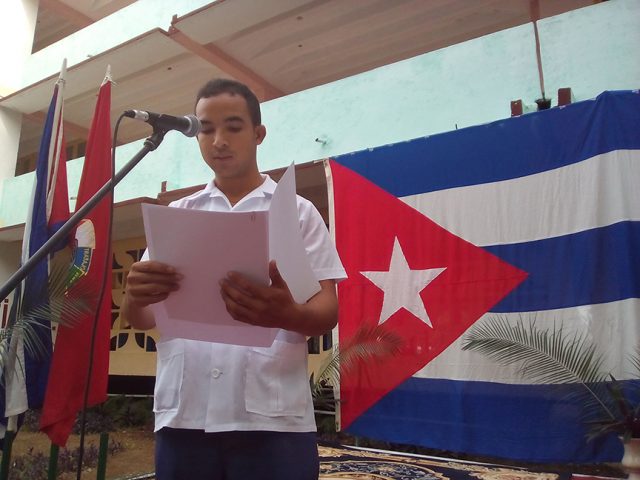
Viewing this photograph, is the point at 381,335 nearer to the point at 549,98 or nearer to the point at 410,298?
the point at 410,298

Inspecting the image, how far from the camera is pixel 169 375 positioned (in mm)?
1047

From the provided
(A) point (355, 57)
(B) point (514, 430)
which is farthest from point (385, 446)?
(A) point (355, 57)

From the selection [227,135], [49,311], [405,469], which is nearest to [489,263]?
[405,469]

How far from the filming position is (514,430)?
3.41 meters

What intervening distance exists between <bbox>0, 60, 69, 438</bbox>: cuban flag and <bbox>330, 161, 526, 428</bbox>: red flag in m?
2.17

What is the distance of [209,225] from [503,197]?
127 inches

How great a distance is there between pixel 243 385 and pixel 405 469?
3.25m

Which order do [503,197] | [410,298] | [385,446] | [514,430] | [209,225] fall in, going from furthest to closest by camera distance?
[385,446], [410,298], [503,197], [514,430], [209,225]

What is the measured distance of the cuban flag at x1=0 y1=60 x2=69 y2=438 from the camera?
2939 millimetres

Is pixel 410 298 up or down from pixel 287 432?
up

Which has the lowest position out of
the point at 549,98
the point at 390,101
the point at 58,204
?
the point at 58,204

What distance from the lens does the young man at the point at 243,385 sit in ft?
2.98

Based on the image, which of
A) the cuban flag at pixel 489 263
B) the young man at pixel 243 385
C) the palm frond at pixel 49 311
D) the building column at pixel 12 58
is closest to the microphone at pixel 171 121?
the young man at pixel 243 385

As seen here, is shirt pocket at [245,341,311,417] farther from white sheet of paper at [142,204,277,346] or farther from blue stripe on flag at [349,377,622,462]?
blue stripe on flag at [349,377,622,462]
